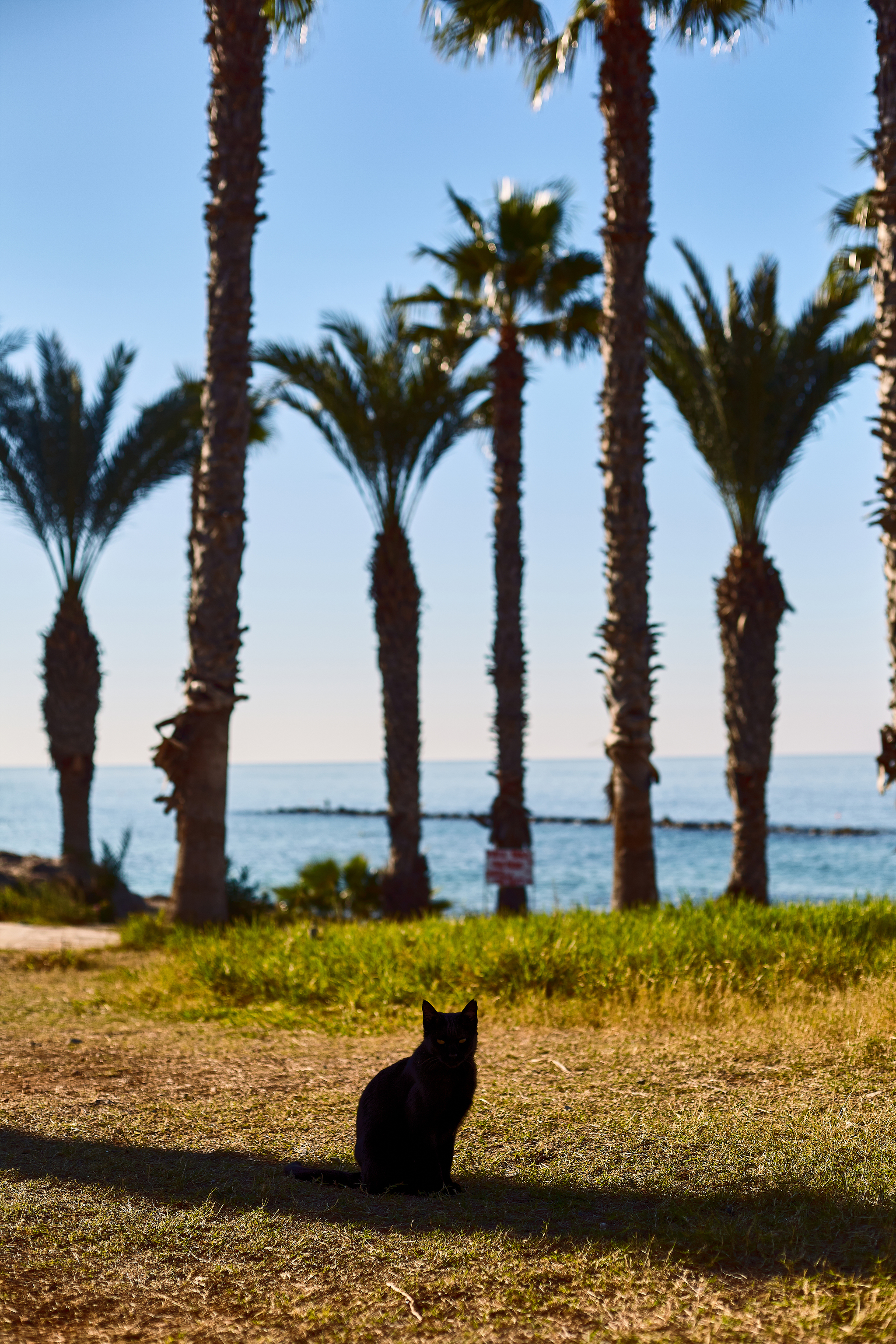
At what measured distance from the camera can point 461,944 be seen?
874 cm

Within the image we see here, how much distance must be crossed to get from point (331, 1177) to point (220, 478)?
27.5 feet

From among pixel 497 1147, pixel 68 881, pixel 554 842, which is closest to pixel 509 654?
pixel 68 881

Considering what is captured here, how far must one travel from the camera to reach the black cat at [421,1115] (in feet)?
13.2

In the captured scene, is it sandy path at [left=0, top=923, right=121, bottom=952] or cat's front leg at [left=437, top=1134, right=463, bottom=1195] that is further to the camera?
sandy path at [left=0, top=923, right=121, bottom=952]

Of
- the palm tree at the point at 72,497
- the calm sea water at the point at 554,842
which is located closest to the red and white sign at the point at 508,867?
the calm sea water at the point at 554,842

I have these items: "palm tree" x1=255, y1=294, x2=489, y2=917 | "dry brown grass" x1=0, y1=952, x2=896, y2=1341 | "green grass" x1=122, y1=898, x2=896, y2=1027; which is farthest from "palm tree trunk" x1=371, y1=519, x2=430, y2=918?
"dry brown grass" x1=0, y1=952, x2=896, y2=1341

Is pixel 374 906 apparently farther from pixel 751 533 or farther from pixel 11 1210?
pixel 11 1210

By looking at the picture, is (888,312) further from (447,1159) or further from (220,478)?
(447,1159)

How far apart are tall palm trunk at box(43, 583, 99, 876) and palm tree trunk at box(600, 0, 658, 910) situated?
35.7 feet

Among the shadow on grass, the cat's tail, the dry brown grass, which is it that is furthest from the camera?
the cat's tail

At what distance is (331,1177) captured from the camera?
13.8 ft

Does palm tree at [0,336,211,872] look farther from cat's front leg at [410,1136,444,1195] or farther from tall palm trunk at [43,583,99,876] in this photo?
cat's front leg at [410,1136,444,1195]

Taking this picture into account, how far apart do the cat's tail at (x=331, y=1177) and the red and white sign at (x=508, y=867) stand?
7475 mm

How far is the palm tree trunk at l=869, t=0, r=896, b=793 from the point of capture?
920cm
